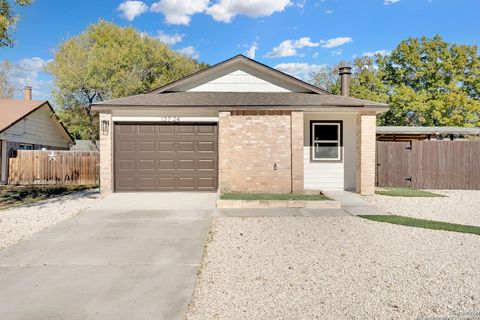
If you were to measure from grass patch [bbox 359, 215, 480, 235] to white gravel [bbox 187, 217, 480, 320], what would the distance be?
36 cm

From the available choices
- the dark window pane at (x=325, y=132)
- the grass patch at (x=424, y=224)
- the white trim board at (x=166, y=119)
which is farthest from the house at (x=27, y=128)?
the grass patch at (x=424, y=224)

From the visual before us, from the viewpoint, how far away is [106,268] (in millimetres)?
4816

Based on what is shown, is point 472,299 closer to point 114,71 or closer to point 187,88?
point 187,88

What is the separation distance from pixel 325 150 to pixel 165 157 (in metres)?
6.07

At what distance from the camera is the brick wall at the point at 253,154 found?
11.5m

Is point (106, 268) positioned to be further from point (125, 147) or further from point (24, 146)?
point (24, 146)

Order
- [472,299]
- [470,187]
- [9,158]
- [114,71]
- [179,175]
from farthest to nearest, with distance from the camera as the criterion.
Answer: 1. [114,71]
2. [9,158]
3. [470,187]
4. [179,175]
5. [472,299]

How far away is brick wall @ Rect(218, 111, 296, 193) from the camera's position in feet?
37.7

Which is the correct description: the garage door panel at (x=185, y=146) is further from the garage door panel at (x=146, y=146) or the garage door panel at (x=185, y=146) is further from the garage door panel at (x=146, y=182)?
the garage door panel at (x=146, y=182)

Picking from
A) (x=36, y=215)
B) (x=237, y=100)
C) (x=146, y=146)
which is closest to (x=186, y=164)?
(x=146, y=146)

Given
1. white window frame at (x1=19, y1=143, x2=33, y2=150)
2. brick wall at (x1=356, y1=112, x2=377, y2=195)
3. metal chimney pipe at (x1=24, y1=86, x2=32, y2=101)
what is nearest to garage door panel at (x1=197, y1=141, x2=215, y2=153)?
brick wall at (x1=356, y1=112, x2=377, y2=195)

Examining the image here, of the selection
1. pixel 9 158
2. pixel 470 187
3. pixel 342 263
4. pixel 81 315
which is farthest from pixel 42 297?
pixel 9 158

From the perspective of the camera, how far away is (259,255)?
5.43 meters

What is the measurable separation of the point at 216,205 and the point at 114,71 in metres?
23.9
